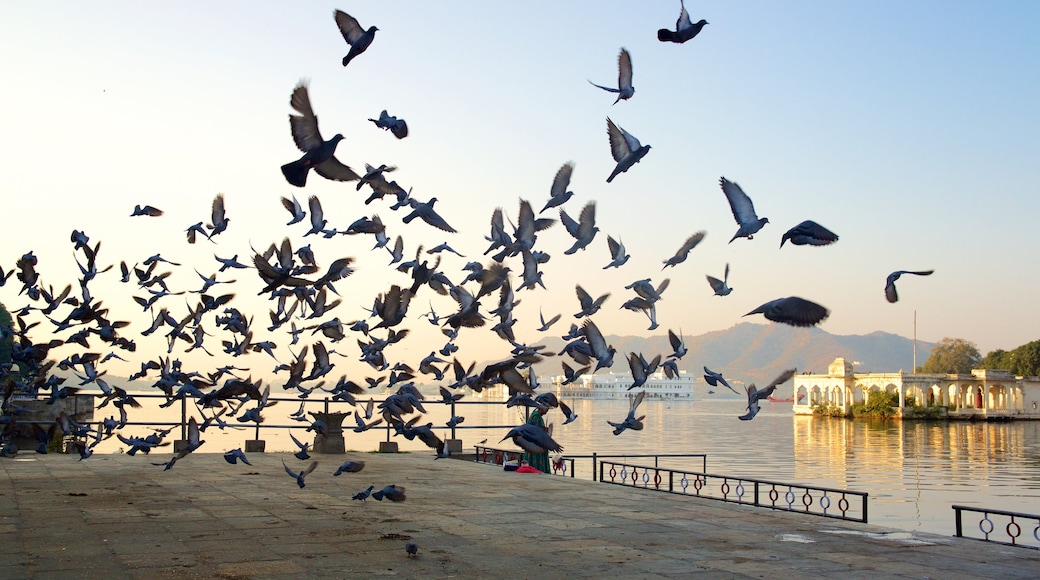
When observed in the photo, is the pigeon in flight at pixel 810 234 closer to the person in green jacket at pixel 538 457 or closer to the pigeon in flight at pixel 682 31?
the pigeon in flight at pixel 682 31

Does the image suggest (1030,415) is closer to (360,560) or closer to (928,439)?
(928,439)

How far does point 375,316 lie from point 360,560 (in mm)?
6599

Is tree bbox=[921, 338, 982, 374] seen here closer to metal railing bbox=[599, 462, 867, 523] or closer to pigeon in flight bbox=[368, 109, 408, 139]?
metal railing bbox=[599, 462, 867, 523]

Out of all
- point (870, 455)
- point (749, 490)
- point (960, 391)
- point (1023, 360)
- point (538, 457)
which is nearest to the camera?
point (538, 457)

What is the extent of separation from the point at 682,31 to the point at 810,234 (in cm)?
254

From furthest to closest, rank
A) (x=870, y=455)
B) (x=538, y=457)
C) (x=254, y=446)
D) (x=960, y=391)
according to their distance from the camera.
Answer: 1. (x=960, y=391)
2. (x=870, y=455)
3. (x=254, y=446)
4. (x=538, y=457)

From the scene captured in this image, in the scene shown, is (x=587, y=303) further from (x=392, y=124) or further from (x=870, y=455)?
(x=870, y=455)

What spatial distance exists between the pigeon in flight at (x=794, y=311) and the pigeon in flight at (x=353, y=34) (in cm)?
525

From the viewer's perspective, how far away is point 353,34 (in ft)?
32.9

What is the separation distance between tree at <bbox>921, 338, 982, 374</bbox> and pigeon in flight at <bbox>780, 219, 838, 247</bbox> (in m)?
186

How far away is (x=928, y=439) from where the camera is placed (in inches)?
3433

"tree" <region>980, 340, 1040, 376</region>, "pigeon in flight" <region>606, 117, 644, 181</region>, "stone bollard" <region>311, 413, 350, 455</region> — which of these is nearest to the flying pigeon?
"pigeon in flight" <region>606, 117, 644, 181</region>

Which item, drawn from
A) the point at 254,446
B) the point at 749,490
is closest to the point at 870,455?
the point at 749,490

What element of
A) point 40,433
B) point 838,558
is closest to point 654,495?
point 838,558
